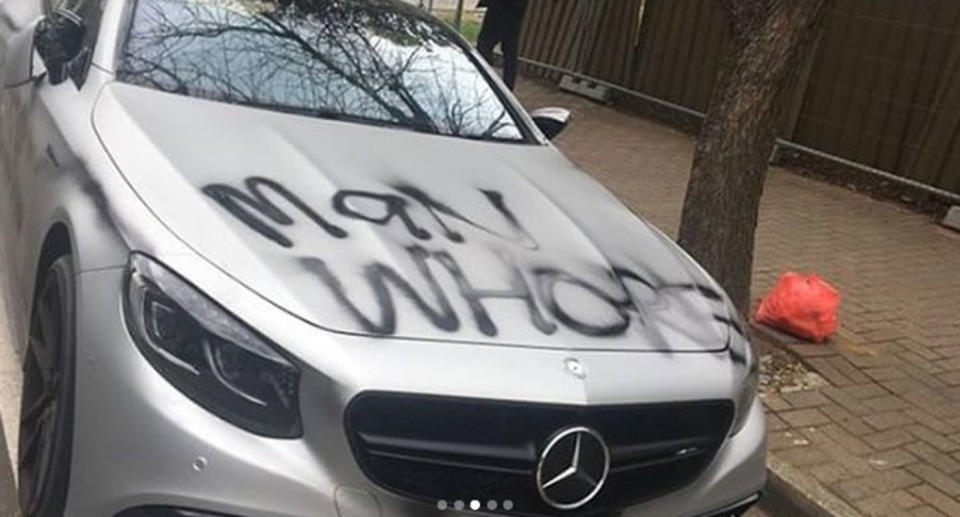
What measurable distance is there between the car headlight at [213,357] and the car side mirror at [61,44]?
1349 millimetres

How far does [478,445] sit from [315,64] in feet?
5.79

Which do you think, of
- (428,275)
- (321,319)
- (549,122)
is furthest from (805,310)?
(321,319)

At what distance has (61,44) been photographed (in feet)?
10.2

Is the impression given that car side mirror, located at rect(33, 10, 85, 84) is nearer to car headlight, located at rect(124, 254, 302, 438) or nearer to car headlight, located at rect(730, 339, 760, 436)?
car headlight, located at rect(124, 254, 302, 438)

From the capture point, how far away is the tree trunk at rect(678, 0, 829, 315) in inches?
157

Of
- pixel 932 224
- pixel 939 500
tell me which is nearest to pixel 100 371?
pixel 939 500

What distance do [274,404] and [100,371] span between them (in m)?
0.40

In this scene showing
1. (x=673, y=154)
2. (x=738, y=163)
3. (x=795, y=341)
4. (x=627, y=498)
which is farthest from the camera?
(x=673, y=154)

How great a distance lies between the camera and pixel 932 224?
725 centimetres

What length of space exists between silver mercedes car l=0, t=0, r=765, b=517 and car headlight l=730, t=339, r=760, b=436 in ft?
0.06

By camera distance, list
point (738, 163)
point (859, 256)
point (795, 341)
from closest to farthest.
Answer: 1. point (738, 163)
2. point (795, 341)
3. point (859, 256)

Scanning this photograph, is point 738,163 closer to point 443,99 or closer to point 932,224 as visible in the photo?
point 443,99

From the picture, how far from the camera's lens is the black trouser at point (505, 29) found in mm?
8633

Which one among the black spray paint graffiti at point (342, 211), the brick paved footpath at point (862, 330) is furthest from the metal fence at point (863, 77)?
the black spray paint graffiti at point (342, 211)
